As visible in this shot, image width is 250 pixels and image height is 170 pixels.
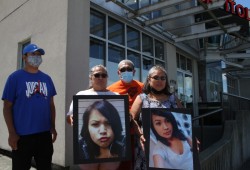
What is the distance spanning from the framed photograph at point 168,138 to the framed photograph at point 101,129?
0.22 meters

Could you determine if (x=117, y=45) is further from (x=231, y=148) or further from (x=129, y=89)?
(x=129, y=89)

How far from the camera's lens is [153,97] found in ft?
9.08

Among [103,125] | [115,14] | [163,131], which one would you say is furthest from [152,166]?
[115,14]

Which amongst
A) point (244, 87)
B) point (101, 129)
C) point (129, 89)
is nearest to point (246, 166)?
point (129, 89)

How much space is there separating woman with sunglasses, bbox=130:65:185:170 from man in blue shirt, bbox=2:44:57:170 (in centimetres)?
100

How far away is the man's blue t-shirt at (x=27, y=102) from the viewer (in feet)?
9.57

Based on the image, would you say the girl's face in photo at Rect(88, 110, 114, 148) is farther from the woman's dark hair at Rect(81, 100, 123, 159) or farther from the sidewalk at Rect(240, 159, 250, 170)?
the sidewalk at Rect(240, 159, 250, 170)

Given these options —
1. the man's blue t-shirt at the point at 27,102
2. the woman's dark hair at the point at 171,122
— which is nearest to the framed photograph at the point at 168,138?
the woman's dark hair at the point at 171,122

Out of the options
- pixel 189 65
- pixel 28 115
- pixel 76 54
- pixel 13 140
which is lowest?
pixel 13 140

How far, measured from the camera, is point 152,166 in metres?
2.35

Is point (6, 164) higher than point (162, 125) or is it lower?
lower

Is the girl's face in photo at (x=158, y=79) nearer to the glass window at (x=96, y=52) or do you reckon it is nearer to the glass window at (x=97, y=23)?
the glass window at (x=96, y=52)

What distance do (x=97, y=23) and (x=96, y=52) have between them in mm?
721

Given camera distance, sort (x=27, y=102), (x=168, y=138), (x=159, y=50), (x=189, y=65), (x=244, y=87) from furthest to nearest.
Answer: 1. (x=244, y=87)
2. (x=189, y=65)
3. (x=159, y=50)
4. (x=27, y=102)
5. (x=168, y=138)
